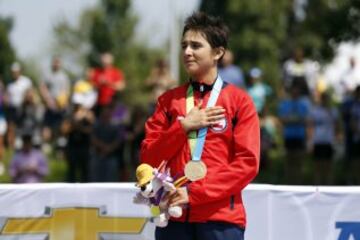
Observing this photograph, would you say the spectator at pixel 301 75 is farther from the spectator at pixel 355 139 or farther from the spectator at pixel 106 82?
the spectator at pixel 106 82

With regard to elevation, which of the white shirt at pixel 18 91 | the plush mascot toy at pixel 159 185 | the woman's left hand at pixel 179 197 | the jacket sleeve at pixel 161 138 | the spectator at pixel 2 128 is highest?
the white shirt at pixel 18 91

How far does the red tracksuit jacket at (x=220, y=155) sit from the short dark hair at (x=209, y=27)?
0.94 ft

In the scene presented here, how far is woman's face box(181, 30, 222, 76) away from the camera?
20.8ft

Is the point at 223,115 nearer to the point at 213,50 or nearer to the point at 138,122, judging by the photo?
the point at 213,50

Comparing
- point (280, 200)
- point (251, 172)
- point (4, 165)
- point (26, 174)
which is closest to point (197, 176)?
point (251, 172)

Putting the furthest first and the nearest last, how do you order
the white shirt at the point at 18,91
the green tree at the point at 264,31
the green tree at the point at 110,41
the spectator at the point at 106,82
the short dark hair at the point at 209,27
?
the green tree at the point at 110,41, the green tree at the point at 264,31, the white shirt at the point at 18,91, the spectator at the point at 106,82, the short dark hair at the point at 209,27

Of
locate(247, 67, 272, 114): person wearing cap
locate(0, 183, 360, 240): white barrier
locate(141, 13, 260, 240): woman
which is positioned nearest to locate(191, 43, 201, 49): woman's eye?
locate(141, 13, 260, 240): woman

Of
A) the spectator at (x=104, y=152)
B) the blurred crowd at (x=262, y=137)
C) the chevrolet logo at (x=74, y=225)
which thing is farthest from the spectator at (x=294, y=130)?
the chevrolet logo at (x=74, y=225)

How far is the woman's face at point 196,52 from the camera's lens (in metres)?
6.34

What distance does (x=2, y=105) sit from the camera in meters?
18.8

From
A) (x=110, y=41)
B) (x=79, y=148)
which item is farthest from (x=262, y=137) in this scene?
(x=110, y=41)

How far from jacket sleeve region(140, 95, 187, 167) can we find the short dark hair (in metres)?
0.47

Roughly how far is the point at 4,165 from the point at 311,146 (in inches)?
200

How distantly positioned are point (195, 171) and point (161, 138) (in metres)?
0.33
